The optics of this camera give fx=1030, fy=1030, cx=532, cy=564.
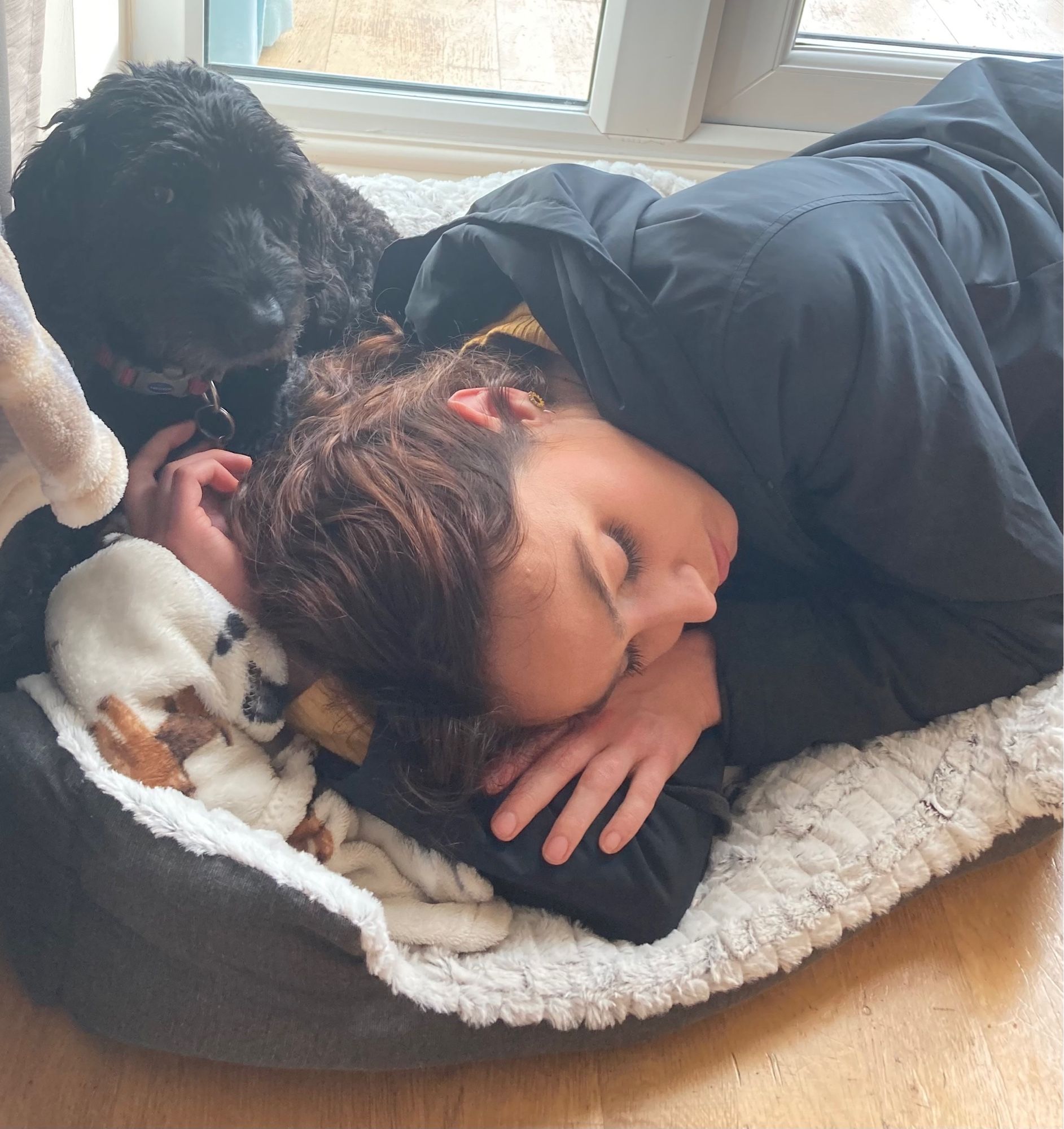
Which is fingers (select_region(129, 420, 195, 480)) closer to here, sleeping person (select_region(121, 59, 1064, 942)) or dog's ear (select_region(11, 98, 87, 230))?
sleeping person (select_region(121, 59, 1064, 942))

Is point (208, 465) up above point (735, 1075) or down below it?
above

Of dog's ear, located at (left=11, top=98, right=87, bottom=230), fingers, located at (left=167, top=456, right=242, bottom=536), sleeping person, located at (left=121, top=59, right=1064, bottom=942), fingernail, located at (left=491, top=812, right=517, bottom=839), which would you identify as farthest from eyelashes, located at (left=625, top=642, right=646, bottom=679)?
dog's ear, located at (left=11, top=98, right=87, bottom=230)

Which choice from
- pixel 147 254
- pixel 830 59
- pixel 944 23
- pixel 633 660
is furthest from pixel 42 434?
pixel 944 23

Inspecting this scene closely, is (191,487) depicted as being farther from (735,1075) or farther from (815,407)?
(735,1075)

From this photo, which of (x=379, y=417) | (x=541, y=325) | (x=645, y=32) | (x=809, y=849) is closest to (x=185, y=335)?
(x=379, y=417)

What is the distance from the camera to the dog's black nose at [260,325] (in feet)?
2.73

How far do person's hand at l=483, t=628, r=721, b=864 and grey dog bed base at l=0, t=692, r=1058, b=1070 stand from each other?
0.49 feet

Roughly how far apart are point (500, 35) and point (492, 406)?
40.6 inches

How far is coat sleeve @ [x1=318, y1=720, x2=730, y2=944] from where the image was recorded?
32.1 inches

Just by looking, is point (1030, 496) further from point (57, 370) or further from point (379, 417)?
point (57, 370)

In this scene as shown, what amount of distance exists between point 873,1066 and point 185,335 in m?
0.78

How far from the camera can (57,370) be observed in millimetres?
582

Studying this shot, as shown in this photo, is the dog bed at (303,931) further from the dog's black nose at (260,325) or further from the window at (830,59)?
the window at (830,59)

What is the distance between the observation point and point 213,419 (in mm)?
914
